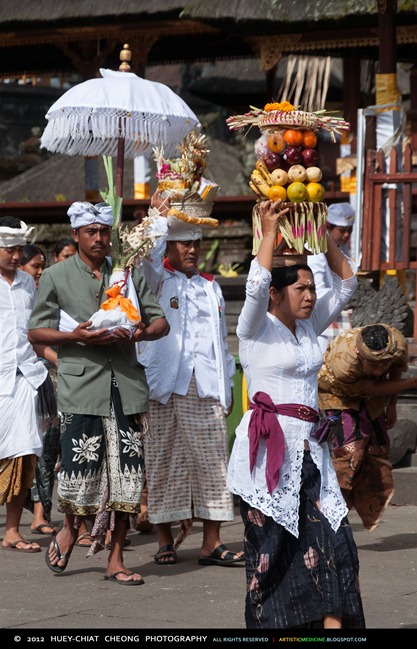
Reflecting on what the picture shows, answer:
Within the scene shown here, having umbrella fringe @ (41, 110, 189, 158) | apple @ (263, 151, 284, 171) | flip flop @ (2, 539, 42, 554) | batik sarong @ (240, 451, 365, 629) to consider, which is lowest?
flip flop @ (2, 539, 42, 554)

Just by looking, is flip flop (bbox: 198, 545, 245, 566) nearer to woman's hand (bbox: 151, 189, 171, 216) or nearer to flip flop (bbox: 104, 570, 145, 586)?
flip flop (bbox: 104, 570, 145, 586)

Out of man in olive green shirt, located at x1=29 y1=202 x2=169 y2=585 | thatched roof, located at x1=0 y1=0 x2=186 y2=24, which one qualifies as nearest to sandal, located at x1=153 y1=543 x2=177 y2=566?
man in olive green shirt, located at x1=29 y1=202 x2=169 y2=585

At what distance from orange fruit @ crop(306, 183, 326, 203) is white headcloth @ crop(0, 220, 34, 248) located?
282 centimetres

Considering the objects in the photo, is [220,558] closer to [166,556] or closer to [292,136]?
[166,556]

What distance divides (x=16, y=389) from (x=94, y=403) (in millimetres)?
1305

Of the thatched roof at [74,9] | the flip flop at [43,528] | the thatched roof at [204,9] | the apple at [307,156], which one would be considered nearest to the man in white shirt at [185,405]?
the flip flop at [43,528]

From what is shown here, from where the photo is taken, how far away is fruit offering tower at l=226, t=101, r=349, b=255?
539 centimetres

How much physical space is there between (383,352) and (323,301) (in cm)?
118

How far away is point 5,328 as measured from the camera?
7777 mm

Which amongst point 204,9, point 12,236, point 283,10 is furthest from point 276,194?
point 204,9

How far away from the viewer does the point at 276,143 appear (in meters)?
5.52

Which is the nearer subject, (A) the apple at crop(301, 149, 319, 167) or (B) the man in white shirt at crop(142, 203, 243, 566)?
(A) the apple at crop(301, 149, 319, 167)

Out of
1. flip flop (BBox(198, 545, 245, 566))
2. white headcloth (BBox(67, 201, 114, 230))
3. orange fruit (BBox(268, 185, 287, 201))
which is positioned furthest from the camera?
flip flop (BBox(198, 545, 245, 566))

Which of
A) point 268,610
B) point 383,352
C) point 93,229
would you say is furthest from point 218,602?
point 93,229
